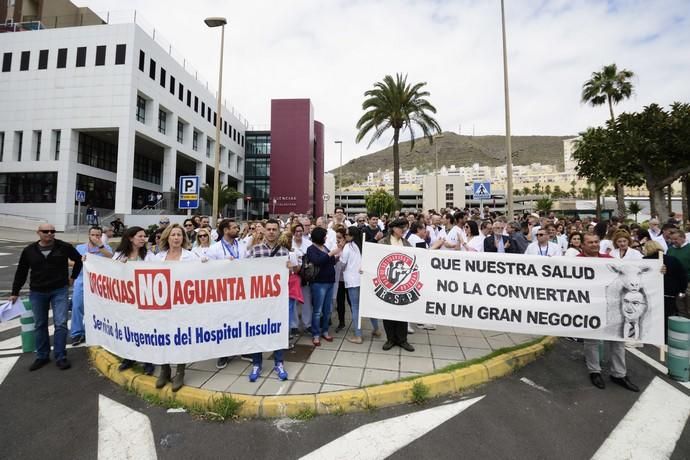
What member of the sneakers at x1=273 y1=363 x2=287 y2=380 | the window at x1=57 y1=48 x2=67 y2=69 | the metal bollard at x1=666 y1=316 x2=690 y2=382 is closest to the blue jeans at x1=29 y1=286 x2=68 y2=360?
the sneakers at x1=273 y1=363 x2=287 y2=380

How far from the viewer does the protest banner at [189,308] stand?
3.71m

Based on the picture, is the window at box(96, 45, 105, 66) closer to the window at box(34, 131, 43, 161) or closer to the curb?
the window at box(34, 131, 43, 161)

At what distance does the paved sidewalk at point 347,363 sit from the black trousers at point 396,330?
0.13m

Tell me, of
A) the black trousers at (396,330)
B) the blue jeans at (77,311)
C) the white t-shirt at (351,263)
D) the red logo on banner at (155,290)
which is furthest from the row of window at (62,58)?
the black trousers at (396,330)

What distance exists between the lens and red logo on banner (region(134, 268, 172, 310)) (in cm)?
371

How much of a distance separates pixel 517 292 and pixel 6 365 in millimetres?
7178

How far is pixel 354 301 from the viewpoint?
5.15m

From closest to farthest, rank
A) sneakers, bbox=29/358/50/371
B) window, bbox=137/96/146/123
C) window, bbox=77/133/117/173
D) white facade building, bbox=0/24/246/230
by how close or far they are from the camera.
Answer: sneakers, bbox=29/358/50/371
white facade building, bbox=0/24/246/230
window, bbox=137/96/146/123
window, bbox=77/133/117/173

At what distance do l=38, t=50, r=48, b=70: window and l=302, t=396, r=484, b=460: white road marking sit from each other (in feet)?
134

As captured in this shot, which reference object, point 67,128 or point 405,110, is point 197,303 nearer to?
point 405,110

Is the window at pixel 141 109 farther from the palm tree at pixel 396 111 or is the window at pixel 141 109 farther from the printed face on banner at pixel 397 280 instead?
the printed face on banner at pixel 397 280

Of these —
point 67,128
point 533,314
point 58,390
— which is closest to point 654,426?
point 533,314

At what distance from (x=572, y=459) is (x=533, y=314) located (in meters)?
1.93

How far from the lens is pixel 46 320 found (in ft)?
14.5
